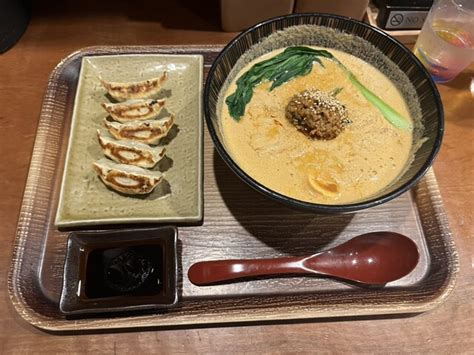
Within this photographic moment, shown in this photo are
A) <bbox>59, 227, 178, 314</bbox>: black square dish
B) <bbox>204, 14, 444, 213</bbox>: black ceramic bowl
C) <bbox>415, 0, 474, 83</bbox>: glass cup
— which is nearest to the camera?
<bbox>59, 227, 178, 314</bbox>: black square dish

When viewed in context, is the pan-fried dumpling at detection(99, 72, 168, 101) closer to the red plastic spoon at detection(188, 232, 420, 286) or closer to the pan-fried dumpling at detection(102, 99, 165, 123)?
the pan-fried dumpling at detection(102, 99, 165, 123)

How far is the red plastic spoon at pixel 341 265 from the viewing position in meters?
1.17

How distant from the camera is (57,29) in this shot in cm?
183

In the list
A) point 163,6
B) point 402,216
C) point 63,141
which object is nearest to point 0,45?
point 63,141

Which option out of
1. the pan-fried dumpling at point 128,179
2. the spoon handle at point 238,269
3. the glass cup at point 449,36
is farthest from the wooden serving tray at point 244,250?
the glass cup at point 449,36

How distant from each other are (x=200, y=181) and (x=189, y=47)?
0.68m

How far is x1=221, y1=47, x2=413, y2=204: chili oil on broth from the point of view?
1242 millimetres

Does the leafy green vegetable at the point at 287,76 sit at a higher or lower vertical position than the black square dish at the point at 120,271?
A: higher

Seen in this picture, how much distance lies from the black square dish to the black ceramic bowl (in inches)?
12.9

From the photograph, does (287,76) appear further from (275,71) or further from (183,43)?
(183,43)

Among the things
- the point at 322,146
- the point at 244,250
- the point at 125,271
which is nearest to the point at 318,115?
the point at 322,146

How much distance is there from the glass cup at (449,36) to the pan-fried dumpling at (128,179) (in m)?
1.20

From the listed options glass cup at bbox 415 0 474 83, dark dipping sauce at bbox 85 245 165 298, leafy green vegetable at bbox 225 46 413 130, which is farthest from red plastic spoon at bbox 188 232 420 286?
glass cup at bbox 415 0 474 83

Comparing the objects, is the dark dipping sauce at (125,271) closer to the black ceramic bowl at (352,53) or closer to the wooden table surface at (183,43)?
the wooden table surface at (183,43)
